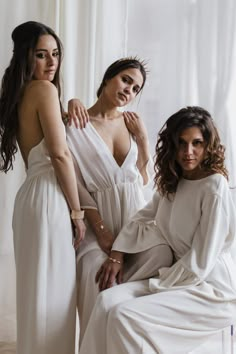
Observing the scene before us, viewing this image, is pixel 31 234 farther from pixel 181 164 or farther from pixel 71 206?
pixel 181 164

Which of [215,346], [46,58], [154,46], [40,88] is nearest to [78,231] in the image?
[40,88]

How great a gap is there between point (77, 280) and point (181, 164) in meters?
0.58

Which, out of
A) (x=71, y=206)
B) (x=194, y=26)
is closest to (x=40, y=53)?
(x=71, y=206)

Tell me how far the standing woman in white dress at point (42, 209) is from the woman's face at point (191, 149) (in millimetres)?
390

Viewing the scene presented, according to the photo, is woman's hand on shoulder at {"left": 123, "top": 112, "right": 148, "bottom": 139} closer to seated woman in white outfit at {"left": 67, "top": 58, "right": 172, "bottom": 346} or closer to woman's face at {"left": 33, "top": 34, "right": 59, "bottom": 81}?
seated woman in white outfit at {"left": 67, "top": 58, "right": 172, "bottom": 346}

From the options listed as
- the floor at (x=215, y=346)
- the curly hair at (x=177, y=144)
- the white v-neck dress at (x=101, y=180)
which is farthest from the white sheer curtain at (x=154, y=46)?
the curly hair at (x=177, y=144)

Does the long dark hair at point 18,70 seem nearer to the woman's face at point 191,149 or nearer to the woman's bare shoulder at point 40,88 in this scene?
the woman's bare shoulder at point 40,88

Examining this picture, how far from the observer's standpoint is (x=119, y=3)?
10.4 ft

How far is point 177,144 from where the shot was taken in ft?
6.97

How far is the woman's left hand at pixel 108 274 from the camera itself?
216 centimetres

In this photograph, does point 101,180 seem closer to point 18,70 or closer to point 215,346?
point 18,70

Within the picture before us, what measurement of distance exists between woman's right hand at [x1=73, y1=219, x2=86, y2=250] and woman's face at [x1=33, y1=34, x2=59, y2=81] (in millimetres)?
539

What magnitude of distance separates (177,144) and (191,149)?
6 cm

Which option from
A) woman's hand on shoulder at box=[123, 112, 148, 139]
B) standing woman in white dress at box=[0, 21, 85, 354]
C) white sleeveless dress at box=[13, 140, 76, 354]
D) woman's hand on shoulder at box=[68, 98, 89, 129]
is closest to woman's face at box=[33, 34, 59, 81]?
standing woman in white dress at box=[0, 21, 85, 354]
